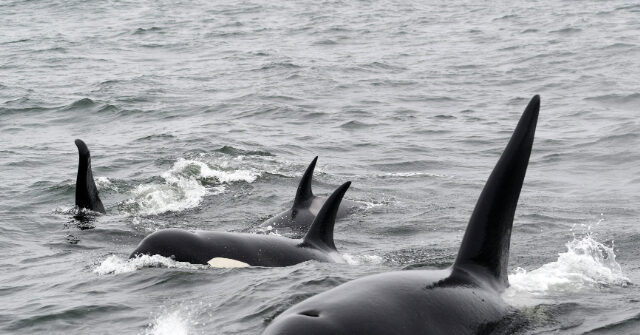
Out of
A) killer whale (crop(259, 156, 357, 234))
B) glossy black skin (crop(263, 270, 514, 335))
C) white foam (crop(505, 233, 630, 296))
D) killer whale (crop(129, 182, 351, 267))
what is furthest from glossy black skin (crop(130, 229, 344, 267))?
glossy black skin (crop(263, 270, 514, 335))

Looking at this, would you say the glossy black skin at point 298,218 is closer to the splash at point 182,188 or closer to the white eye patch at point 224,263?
the splash at point 182,188

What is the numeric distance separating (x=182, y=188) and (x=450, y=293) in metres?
11.4

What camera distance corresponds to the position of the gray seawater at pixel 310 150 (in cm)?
938

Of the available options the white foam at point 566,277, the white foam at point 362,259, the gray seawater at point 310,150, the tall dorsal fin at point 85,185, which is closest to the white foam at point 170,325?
the gray seawater at point 310,150

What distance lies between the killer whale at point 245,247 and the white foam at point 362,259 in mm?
620

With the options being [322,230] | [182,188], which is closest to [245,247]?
[322,230]

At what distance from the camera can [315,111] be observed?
1006 inches

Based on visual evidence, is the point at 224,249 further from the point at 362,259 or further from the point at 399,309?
the point at 399,309

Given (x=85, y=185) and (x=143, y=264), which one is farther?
(x=85, y=185)

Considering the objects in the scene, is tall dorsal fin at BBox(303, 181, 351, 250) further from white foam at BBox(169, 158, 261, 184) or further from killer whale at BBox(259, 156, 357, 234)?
white foam at BBox(169, 158, 261, 184)

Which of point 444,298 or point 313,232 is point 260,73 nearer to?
point 313,232

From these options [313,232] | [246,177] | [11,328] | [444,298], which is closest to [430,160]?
[246,177]

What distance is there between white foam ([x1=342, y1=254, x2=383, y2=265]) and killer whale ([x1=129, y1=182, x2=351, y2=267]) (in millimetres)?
620

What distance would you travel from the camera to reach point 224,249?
34.3ft
